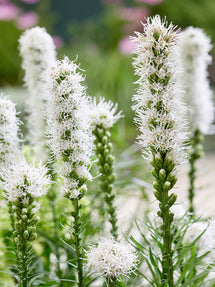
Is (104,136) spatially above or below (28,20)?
below

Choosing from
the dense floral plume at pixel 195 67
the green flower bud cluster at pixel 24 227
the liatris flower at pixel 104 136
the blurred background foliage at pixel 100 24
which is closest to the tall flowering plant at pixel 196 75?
the dense floral plume at pixel 195 67

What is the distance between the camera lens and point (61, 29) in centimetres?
464

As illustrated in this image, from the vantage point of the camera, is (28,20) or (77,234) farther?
(28,20)

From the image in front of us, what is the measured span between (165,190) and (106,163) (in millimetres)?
225

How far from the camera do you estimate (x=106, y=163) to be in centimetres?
90

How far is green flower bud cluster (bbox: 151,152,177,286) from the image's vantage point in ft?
2.24

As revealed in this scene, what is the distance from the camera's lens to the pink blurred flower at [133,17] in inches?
146

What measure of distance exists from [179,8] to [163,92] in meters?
3.58

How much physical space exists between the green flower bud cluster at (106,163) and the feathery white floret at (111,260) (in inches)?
7.3

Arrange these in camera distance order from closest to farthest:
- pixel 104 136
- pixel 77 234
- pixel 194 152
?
pixel 77 234 → pixel 104 136 → pixel 194 152

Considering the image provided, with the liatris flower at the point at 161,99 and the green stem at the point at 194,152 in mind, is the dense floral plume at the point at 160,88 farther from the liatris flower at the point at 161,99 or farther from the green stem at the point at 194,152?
the green stem at the point at 194,152

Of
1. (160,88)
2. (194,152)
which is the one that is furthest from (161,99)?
(194,152)

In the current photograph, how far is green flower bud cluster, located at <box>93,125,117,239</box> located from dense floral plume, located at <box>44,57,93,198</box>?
0.50 feet

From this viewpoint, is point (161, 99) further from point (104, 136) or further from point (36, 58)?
point (36, 58)
